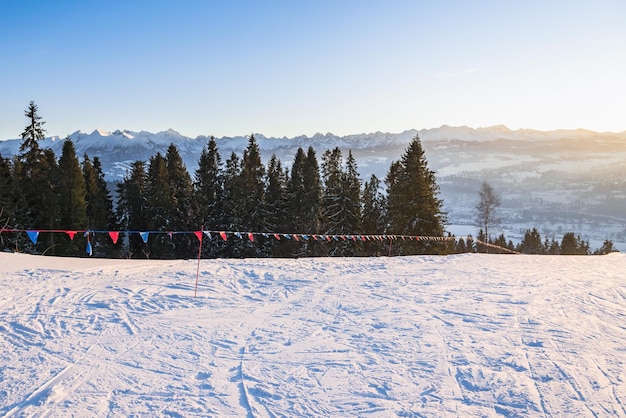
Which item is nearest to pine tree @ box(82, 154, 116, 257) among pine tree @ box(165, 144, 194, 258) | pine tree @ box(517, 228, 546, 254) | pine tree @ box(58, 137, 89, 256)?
pine tree @ box(58, 137, 89, 256)

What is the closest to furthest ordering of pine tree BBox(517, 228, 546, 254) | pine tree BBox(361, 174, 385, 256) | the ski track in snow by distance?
the ski track in snow, pine tree BBox(361, 174, 385, 256), pine tree BBox(517, 228, 546, 254)

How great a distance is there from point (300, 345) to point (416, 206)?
81.6 ft

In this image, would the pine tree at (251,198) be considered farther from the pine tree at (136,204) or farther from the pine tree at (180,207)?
the pine tree at (136,204)

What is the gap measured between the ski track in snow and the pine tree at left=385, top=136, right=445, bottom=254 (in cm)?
1775

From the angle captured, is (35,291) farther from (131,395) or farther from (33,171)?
(33,171)

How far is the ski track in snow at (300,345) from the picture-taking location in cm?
477

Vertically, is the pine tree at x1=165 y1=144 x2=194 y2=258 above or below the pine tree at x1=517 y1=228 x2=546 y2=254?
above

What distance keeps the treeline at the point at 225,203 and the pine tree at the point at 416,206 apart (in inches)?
3.1

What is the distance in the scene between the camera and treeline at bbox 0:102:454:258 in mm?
30797

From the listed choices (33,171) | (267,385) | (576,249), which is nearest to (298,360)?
(267,385)

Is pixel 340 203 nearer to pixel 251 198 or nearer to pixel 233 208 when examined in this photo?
pixel 251 198

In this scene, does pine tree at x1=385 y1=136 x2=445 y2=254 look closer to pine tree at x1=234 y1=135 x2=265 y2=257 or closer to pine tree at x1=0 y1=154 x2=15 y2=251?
pine tree at x1=234 y1=135 x2=265 y2=257

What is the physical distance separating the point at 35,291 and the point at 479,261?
1627 cm

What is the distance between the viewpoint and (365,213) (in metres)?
41.5
